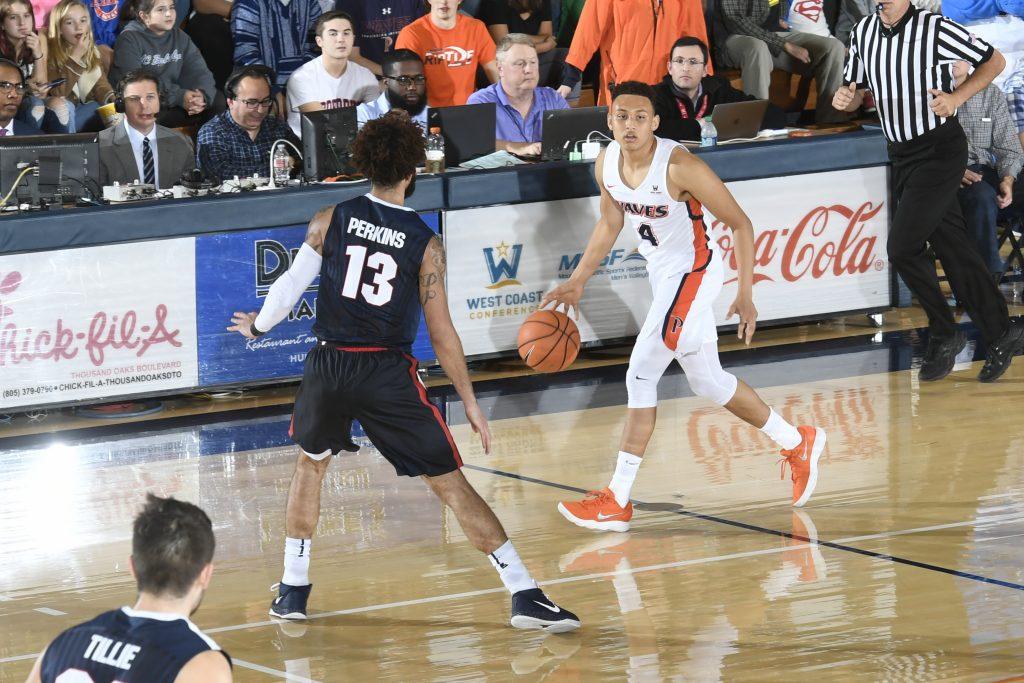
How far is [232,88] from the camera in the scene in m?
11.7

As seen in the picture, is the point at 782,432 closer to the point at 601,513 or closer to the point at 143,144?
the point at 601,513

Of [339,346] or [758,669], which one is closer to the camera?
[758,669]

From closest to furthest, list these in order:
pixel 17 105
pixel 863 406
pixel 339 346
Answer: pixel 339 346
pixel 863 406
pixel 17 105

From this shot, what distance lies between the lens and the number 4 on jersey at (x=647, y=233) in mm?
7711

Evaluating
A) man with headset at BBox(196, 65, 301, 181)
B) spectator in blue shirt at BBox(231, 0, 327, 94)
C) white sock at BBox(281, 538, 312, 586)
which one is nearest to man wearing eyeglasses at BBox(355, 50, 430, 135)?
spectator in blue shirt at BBox(231, 0, 327, 94)

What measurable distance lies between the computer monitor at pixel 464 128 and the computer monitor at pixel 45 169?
8.42 feet

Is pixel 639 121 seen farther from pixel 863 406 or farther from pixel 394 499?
pixel 863 406

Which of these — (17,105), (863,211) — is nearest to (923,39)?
(863,211)

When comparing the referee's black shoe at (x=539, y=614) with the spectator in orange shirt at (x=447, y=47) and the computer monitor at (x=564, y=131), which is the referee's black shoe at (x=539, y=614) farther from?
the spectator in orange shirt at (x=447, y=47)

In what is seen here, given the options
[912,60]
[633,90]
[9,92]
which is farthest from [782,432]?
[9,92]

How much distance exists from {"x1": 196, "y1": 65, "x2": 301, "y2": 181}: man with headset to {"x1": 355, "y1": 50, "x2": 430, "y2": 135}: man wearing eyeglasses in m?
1.09

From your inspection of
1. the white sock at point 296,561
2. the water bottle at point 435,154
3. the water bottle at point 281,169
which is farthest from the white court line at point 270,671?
the water bottle at point 435,154

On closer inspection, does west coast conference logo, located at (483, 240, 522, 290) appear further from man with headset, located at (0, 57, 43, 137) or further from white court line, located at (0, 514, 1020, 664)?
white court line, located at (0, 514, 1020, 664)

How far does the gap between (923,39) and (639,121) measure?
327 centimetres
